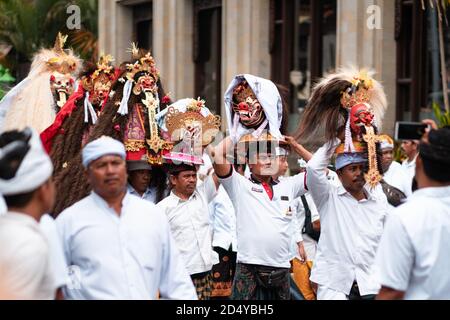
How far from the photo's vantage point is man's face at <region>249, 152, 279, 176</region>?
10.3 metres

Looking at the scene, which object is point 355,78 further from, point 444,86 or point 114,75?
point 444,86

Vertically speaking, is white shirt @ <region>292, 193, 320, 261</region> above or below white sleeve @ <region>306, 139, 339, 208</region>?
below

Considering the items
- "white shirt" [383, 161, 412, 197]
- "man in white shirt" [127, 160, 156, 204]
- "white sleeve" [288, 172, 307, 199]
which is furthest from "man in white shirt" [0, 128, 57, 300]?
"white shirt" [383, 161, 412, 197]

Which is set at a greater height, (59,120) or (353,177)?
(59,120)

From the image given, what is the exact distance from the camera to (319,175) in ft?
30.8

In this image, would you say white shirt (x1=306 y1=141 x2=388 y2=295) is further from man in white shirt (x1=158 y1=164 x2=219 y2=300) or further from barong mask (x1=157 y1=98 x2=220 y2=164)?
barong mask (x1=157 y1=98 x2=220 y2=164)

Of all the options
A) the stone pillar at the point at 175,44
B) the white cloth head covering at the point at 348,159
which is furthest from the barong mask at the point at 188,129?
the stone pillar at the point at 175,44

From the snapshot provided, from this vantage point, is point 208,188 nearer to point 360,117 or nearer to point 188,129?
point 188,129

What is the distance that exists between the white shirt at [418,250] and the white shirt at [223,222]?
20.5 ft

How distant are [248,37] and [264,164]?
510 inches

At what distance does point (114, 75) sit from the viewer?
10875 mm

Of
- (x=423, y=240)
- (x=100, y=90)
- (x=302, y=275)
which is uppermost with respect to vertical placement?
(x=100, y=90)

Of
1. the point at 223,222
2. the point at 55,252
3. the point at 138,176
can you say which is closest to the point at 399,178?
the point at 223,222

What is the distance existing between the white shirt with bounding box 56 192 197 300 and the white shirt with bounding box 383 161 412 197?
227 inches
